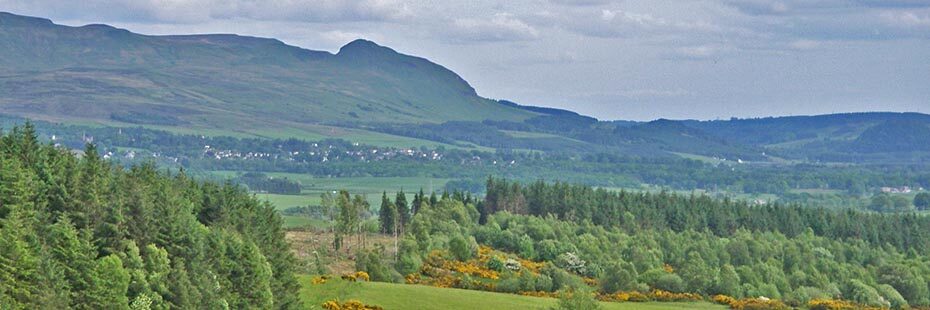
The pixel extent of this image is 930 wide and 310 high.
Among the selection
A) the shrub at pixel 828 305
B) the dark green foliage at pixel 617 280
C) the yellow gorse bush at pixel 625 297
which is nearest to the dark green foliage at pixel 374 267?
the yellow gorse bush at pixel 625 297

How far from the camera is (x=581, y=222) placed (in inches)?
7500

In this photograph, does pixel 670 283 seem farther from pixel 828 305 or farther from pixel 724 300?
pixel 828 305

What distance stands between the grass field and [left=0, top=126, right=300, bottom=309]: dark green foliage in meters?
4.66

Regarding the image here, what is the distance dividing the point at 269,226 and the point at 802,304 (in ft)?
195

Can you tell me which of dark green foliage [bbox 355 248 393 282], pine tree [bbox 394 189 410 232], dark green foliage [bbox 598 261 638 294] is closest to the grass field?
dark green foliage [bbox 355 248 393 282]

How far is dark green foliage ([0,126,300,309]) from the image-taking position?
64.0 m

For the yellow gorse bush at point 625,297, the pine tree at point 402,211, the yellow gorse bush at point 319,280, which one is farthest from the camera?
the pine tree at point 402,211

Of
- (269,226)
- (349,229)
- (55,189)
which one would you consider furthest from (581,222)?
(55,189)

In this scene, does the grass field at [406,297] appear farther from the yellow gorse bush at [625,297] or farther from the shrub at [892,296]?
the shrub at [892,296]

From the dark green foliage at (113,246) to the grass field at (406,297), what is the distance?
4658mm

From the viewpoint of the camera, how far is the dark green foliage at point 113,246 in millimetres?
63969

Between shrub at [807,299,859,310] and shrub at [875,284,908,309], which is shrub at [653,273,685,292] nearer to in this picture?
shrub at [807,299,859,310]

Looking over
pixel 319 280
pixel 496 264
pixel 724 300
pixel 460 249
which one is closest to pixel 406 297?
pixel 319 280

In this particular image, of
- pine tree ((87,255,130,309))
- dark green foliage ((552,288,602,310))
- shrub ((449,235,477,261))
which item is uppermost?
pine tree ((87,255,130,309))
